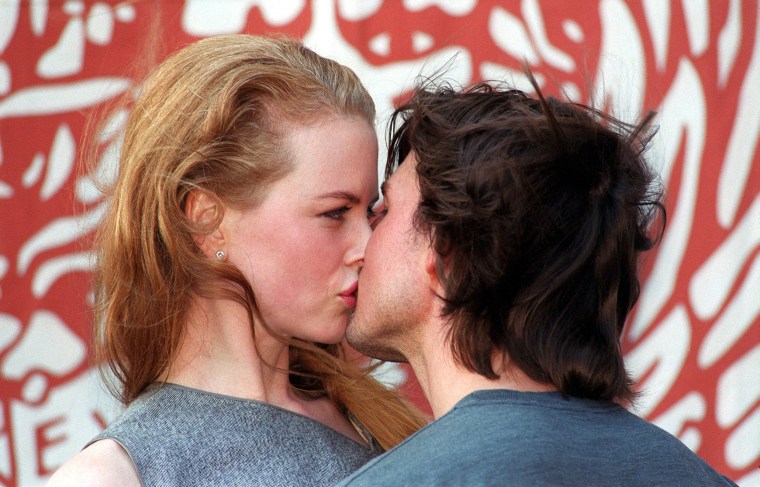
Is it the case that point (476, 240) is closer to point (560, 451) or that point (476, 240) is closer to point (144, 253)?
point (560, 451)

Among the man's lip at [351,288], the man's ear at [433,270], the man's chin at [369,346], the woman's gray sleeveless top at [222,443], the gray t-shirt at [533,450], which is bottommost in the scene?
the woman's gray sleeveless top at [222,443]

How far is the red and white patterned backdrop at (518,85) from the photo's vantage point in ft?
7.79

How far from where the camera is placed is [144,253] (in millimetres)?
1623

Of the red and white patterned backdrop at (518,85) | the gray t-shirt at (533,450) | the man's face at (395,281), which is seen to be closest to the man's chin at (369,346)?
the man's face at (395,281)

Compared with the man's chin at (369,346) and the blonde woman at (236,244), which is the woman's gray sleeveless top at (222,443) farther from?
the man's chin at (369,346)

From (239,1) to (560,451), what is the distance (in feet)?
5.33

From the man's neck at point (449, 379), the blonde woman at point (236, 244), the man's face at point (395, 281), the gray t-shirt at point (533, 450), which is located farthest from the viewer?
the blonde woman at point (236, 244)

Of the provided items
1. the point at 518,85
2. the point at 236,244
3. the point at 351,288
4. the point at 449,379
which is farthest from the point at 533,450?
the point at 518,85

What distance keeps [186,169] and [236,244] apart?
151mm

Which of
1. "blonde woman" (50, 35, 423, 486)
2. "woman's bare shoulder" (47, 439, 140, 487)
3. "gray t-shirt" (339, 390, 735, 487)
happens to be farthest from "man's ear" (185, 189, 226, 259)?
"gray t-shirt" (339, 390, 735, 487)

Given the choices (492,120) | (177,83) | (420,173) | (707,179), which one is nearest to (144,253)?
(177,83)

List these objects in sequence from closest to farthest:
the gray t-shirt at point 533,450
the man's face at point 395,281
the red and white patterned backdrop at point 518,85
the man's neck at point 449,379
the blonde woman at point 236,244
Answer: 1. the gray t-shirt at point 533,450
2. the man's neck at point 449,379
3. the man's face at point 395,281
4. the blonde woman at point 236,244
5. the red and white patterned backdrop at point 518,85

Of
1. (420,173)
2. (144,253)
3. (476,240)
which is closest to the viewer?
(476,240)

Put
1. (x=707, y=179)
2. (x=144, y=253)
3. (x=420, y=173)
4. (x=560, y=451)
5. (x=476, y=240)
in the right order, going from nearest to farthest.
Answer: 1. (x=560, y=451)
2. (x=476, y=240)
3. (x=420, y=173)
4. (x=144, y=253)
5. (x=707, y=179)
